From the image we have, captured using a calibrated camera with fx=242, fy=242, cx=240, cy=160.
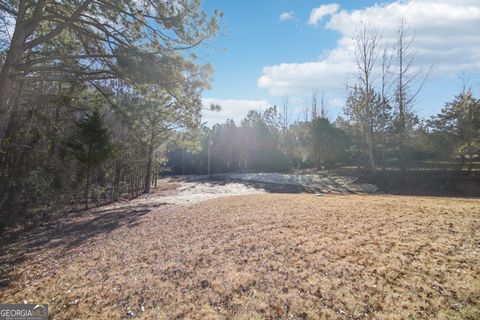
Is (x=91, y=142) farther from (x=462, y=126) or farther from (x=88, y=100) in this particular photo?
(x=462, y=126)

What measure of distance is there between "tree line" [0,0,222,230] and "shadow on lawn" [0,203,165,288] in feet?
3.41

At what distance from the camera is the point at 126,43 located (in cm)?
583

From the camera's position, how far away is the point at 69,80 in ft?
18.6

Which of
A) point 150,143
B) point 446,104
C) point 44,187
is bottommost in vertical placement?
point 44,187

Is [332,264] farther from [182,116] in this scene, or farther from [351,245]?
[182,116]

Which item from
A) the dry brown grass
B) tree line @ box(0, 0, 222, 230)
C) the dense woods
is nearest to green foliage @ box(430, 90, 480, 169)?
the dense woods

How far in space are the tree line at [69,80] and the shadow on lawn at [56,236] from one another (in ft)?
3.41

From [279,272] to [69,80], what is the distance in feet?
20.2

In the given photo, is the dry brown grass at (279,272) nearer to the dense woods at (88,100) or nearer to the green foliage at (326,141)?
the dense woods at (88,100)

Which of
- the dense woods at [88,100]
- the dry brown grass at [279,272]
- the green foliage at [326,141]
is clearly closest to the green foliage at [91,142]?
the dense woods at [88,100]

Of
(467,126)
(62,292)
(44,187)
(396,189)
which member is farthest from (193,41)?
(467,126)

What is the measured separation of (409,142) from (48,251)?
26232 millimetres

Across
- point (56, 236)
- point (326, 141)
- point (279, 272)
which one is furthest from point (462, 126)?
point (56, 236)

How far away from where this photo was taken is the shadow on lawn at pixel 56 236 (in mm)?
5485
